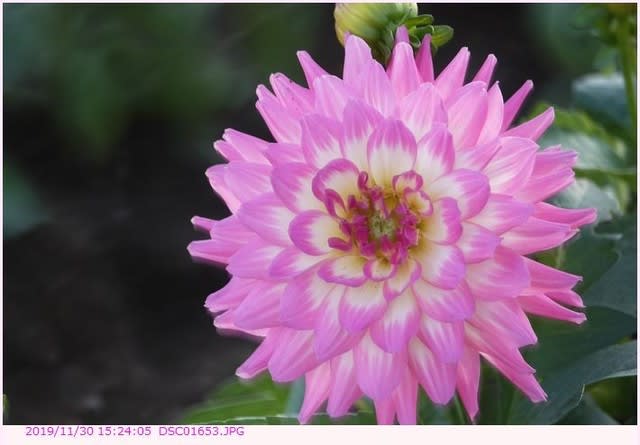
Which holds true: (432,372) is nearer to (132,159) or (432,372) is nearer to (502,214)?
(502,214)

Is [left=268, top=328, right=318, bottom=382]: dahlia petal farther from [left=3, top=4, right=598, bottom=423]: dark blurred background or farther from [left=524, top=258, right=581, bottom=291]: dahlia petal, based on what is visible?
[left=3, top=4, right=598, bottom=423]: dark blurred background

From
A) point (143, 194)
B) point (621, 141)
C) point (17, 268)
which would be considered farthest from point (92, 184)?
point (621, 141)

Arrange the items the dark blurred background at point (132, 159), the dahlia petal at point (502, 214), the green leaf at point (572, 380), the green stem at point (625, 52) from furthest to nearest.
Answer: the dark blurred background at point (132, 159) < the green stem at point (625, 52) < the green leaf at point (572, 380) < the dahlia petal at point (502, 214)

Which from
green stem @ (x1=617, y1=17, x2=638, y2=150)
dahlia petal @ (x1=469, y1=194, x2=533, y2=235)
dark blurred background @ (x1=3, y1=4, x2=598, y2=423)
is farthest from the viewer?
dark blurred background @ (x1=3, y1=4, x2=598, y2=423)

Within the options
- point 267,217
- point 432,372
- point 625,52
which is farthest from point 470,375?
point 625,52

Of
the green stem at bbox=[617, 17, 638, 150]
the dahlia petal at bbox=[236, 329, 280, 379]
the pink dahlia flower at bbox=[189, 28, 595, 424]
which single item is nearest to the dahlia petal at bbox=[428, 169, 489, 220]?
the pink dahlia flower at bbox=[189, 28, 595, 424]

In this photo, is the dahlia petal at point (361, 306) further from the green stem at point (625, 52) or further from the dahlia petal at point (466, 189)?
the green stem at point (625, 52)

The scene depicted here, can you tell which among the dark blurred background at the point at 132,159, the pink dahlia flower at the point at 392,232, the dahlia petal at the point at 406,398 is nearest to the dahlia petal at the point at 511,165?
the pink dahlia flower at the point at 392,232
